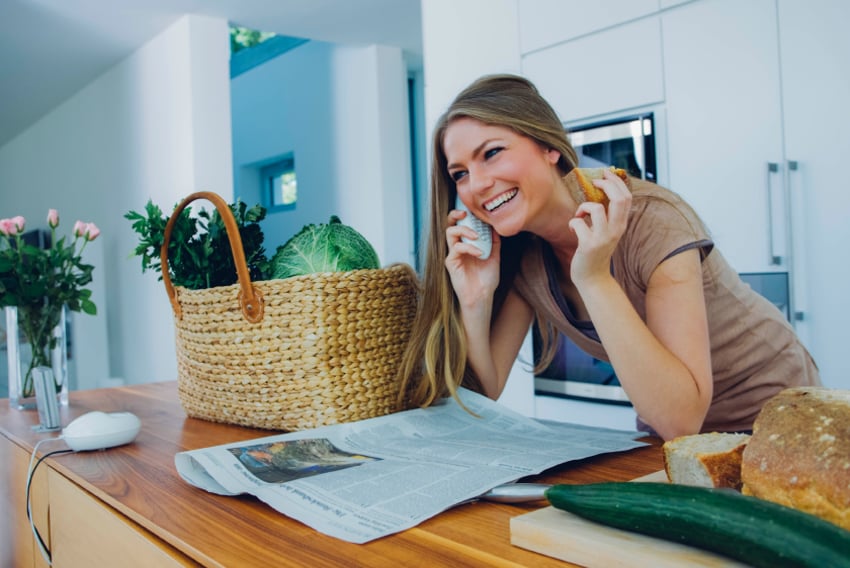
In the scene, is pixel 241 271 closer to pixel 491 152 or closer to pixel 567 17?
pixel 491 152

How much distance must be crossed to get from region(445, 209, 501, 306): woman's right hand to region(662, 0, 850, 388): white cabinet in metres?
1.25

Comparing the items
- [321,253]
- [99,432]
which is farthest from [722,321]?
[99,432]

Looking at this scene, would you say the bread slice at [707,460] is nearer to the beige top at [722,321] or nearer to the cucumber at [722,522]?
the cucumber at [722,522]

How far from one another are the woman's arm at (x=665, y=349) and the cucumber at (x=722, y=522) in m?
0.44

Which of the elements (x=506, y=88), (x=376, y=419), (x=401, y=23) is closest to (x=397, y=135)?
(x=401, y=23)

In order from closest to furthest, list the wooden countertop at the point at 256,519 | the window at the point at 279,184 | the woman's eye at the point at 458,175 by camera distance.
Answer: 1. the wooden countertop at the point at 256,519
2. the woman's eye at the point at 458,175
3. the window at the point at 279,184

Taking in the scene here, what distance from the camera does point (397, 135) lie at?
4535 mm

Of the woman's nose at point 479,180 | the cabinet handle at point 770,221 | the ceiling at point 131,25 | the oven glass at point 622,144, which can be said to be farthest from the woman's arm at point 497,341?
the ceiling at point 131,25

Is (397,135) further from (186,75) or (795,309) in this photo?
(795,309)

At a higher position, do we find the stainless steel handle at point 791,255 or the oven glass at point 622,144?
the oven glass at point 622,144

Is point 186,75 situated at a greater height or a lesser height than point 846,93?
greater

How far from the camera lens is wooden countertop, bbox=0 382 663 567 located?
0.50m

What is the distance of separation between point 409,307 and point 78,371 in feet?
14.6

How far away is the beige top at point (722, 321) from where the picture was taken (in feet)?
3.39
